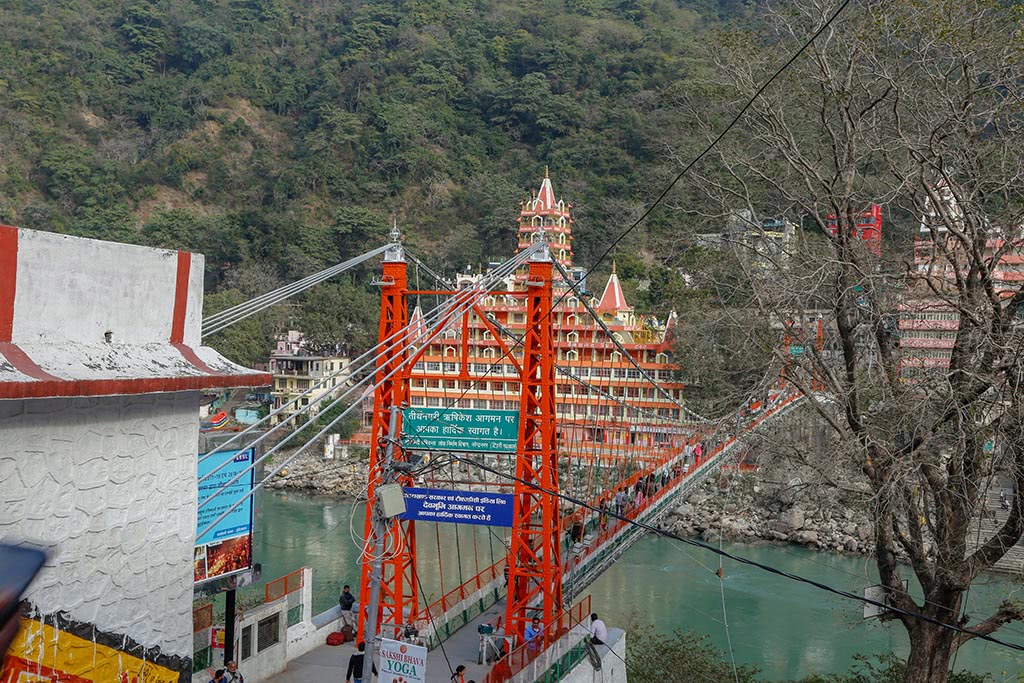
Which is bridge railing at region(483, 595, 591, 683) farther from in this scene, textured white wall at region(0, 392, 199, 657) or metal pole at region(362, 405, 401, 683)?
textured white wall at region(0, 392, 199, 657)

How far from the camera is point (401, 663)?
5203 millimetres

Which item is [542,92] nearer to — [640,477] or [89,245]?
[640,477]

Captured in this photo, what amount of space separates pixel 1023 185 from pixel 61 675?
Result: 21.4ft

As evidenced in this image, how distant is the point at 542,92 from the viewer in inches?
2008

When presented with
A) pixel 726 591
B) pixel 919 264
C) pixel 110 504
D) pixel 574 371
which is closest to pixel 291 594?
pixel 919 264

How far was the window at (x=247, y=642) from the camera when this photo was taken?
7387mm

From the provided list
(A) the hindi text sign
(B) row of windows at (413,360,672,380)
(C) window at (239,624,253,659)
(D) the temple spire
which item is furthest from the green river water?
(D) the temple spire

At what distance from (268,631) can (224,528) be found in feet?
3.73

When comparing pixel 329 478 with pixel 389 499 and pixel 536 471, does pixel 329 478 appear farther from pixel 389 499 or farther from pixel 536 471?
pixel 389 499

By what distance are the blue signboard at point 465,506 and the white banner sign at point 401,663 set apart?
279cm

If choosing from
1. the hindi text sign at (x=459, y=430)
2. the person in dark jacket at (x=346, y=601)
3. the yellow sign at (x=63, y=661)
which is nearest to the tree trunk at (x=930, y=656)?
the hindi text sign at (x=459, y=430)

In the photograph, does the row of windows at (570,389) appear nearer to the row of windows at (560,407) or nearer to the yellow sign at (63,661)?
the row of windows at (560,407)

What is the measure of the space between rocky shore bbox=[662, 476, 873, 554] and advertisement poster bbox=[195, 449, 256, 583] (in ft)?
42.7

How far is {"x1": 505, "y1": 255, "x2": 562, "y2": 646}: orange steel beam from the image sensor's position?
8.67m
